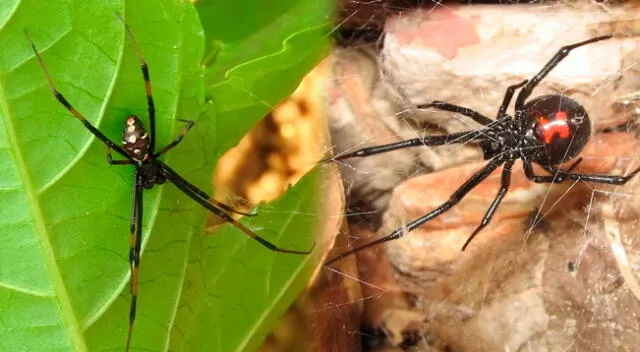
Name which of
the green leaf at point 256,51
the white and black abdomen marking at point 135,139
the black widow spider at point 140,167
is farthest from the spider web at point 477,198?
the white and black abdomen marking at point 135,139

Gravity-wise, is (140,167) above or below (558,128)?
above

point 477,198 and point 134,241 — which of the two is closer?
point 134,241

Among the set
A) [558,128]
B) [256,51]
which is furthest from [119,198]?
[558,128]

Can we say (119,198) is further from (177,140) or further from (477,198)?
(477,198)

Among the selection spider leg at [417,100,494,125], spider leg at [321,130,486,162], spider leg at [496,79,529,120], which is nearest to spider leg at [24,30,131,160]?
spider leg at [321,130,486,162]

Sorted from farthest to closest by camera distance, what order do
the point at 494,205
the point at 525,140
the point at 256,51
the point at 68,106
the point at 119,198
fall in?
1. the point at 525,140
2. the point at 494,205
3. the point at 256,51
4. the point at 119,198
5. the point at 68,106

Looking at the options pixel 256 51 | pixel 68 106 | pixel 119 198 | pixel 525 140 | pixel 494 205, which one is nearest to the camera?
pixel 68 106

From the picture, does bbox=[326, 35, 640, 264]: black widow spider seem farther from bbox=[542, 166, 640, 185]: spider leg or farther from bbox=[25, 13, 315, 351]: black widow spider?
bbox=[25, 13, 315, 351]: black widow spider
